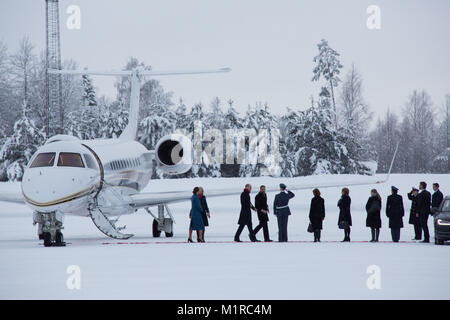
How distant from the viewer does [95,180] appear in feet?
71.8

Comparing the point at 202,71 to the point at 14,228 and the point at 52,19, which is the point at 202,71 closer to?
the point at 14,228

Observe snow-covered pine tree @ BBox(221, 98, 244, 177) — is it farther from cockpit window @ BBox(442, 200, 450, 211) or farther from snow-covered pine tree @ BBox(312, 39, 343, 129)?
cockpit window @ BBox(442, 200, 450, 211)

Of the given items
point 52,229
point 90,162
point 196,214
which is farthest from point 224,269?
point 90,162

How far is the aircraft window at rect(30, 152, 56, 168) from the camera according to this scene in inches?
810

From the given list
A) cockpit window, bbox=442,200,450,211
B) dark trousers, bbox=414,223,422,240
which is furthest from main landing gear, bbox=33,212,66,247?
cockpit window, bbox=442,200,450,211

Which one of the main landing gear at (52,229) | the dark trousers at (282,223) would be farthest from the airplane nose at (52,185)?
the dark trousers at (282,223)

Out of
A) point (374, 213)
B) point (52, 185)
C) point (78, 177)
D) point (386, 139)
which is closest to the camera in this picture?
point (52, 185)

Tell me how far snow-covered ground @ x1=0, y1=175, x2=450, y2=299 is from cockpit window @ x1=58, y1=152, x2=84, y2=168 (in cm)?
227

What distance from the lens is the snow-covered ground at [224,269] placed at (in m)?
11.3

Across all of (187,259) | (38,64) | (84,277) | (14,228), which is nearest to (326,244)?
(187,259)

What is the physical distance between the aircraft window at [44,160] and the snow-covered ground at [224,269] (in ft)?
7.32

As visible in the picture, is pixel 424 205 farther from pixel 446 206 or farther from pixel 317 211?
pixel 317 211

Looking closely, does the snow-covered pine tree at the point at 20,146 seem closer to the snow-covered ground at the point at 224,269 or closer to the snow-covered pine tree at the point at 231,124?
the snow-covered pine tree at the point at 231,124

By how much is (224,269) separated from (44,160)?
8412 mm
